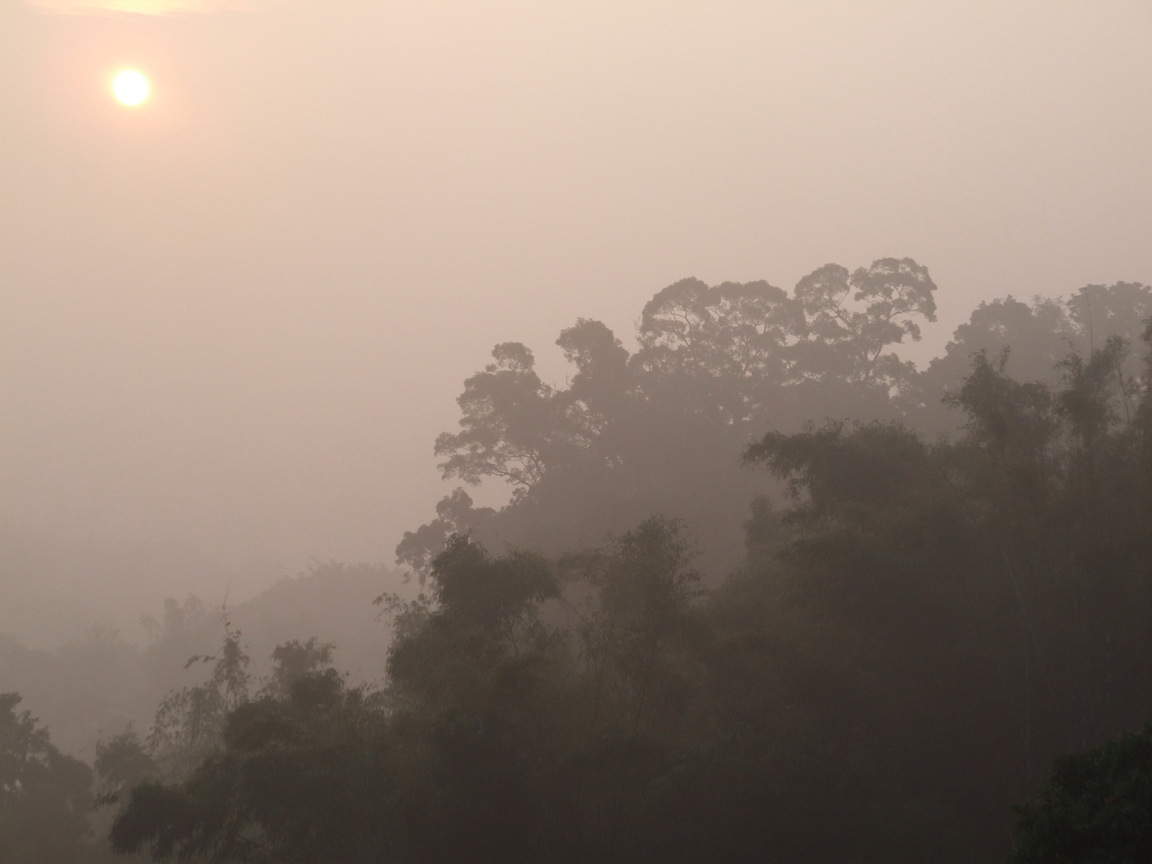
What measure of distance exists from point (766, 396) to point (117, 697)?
6735 cm

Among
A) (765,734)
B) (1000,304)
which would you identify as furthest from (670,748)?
(1000,304)

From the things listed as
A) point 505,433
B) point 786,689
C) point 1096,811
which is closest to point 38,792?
point 505,433

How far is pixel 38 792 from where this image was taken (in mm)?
34344

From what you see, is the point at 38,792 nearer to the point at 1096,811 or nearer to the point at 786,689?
the point at 786,689

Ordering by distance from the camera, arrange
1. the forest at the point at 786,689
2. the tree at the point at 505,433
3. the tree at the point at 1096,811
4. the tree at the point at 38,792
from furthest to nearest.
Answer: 1. the tree at the point at 505,433
2. the tree at the point at 38,792
3. the forest at the point at 786,689
4. the tree at the point at 1096,811

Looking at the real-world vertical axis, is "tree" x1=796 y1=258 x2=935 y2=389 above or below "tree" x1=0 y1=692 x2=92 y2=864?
above

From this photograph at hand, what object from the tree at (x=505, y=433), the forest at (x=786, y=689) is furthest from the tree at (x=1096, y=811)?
the tree at (x=505, y=433)

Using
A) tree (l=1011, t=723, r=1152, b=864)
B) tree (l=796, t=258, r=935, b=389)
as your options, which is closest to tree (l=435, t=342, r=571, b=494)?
tree (l=796, t=258, r=935, b=389)

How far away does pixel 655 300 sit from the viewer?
4322 centimetres

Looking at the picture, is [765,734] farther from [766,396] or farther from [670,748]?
[766,396]

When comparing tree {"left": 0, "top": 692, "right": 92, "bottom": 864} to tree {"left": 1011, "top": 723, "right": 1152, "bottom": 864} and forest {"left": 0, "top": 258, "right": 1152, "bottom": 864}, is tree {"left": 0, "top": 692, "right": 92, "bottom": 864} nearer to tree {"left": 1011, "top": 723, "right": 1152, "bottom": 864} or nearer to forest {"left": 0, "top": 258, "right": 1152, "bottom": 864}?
forest {"left": 0, "top": 258, "right": 1152, "bottom": 864}

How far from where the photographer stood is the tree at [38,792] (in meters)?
32.4

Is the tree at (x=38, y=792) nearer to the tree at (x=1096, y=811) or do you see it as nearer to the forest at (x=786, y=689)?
the forest at (x=786, y=689)

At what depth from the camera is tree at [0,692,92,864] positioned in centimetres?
3241
